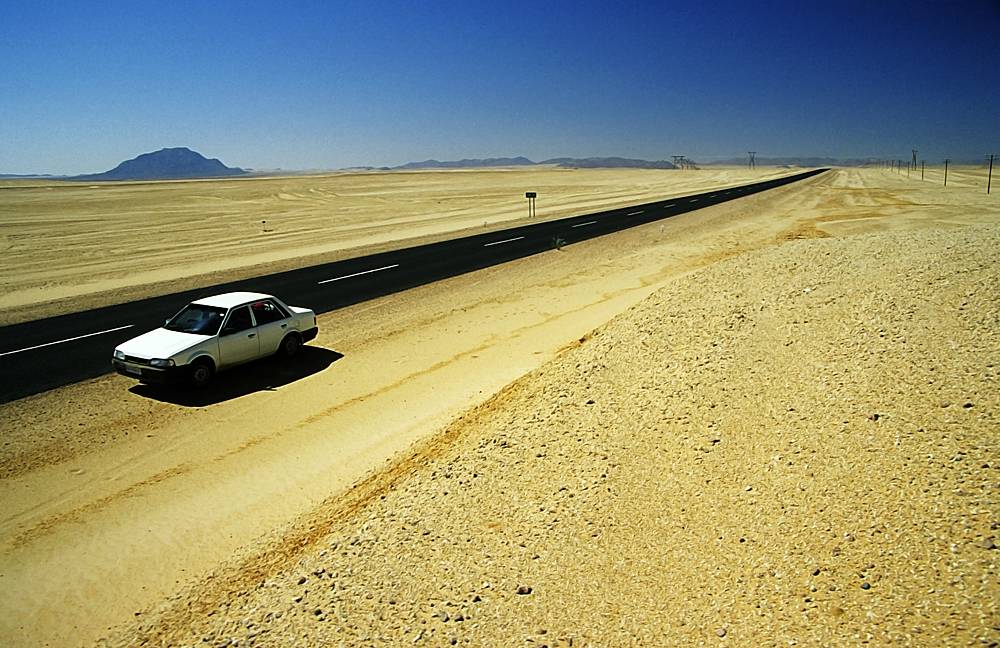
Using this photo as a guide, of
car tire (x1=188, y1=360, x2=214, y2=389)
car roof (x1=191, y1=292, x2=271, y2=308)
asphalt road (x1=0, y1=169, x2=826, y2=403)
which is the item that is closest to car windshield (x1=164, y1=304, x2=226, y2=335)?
car roof (x1=191, y1=292, x2=271, y2=308)

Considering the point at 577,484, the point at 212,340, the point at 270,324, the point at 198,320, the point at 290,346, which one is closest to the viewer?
the point at 577,484

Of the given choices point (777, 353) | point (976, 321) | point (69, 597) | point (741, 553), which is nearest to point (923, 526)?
point (741, 553)

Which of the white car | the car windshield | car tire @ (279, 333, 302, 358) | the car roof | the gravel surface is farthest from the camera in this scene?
car tire @ (279, 333, 302, 358)

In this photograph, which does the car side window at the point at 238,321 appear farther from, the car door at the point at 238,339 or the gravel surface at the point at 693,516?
the gravel surface at the point at 693,516

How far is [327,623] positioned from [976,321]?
27.3 feet

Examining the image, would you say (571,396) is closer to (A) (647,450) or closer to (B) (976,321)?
(A) (647,450)

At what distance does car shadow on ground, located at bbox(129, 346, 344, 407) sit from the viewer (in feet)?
36.8

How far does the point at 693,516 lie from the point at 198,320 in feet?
33.1

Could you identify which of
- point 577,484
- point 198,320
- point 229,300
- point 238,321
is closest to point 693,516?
point 577,484

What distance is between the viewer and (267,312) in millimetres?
12828

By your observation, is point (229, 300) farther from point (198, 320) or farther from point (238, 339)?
point (238, 339)

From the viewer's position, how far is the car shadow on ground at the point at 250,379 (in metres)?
11.2

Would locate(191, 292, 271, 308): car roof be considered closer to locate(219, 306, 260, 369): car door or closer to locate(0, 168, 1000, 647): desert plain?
locate(219, 306, 260, 369): car door

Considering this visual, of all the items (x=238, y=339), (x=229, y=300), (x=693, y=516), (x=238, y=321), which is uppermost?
(x=229, y=300)
